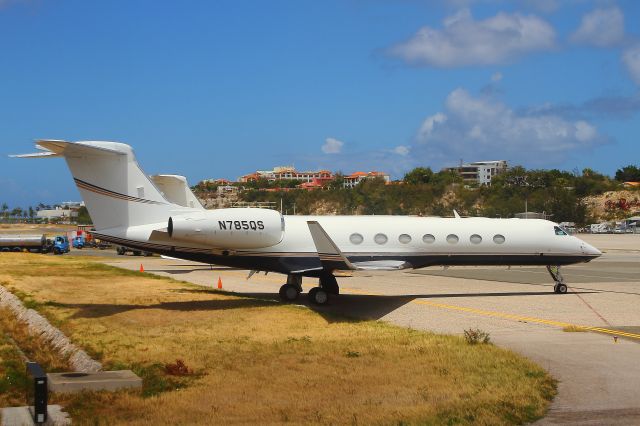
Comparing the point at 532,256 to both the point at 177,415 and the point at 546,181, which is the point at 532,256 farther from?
the point at 546,181

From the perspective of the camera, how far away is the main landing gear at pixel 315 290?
2136cm

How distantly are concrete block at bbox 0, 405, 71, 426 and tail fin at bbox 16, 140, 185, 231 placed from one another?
396 inches

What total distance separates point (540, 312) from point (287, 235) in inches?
294

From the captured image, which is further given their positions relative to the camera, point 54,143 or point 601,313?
point 601,313

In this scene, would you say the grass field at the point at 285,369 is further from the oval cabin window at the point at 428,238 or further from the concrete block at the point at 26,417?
the oval cabin window at the point at 428,238

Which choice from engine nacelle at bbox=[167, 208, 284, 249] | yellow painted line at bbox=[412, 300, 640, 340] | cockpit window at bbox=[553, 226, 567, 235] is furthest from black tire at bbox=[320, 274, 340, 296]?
cockpit window at bbox=[553, 226, 567, 235]

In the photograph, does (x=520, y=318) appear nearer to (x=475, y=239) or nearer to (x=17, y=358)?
(x=475, y=239)

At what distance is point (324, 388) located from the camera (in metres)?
10.9

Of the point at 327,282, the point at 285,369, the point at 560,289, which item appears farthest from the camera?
the point at 560,289

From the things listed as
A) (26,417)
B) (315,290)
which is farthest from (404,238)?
(26,417)

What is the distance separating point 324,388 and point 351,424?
1971 millimetres

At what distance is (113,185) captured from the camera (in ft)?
63.9

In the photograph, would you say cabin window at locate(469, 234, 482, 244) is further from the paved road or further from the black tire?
the black tire

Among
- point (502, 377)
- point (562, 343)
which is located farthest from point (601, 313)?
point (502, 377)
